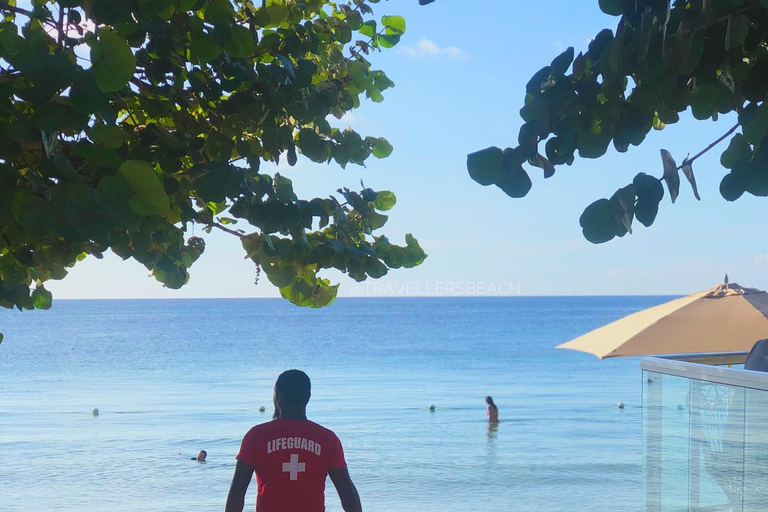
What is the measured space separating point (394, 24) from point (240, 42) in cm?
145

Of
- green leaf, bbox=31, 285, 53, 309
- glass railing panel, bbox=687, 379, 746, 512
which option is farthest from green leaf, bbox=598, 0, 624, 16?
green leaf, bbox=31, 285, 53, 309

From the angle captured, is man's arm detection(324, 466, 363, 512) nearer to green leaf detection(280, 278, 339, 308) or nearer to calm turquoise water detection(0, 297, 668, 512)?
green leaf detection(280, 278, 339, 308)

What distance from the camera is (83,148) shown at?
7.81 ft

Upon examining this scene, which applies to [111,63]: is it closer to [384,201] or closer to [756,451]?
[384,201]

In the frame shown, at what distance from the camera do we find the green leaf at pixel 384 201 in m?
4.05

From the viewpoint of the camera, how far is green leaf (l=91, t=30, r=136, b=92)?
6.47 feet

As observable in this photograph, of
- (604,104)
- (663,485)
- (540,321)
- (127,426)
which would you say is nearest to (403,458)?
(127,426)

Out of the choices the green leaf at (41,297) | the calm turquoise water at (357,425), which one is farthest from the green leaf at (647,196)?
the calm turquoise water at (357,425)

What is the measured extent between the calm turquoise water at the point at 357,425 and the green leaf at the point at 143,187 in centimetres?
1349

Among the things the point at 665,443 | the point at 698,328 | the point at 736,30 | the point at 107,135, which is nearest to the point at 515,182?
the point at 736,30

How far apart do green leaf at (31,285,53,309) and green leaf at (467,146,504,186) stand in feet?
11.8

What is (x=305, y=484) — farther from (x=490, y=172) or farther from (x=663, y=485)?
(x=490, y=172)

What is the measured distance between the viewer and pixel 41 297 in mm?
4547

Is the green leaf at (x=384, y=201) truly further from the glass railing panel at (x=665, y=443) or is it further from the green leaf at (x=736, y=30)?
the green leaf at (x=736, y=30)
